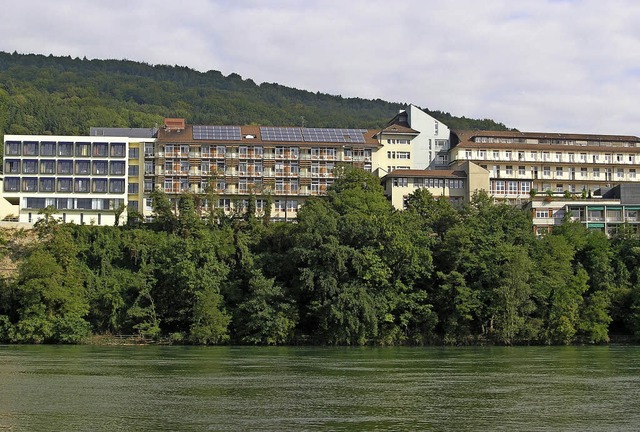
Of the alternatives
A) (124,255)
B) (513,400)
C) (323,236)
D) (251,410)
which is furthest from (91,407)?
(124,255)

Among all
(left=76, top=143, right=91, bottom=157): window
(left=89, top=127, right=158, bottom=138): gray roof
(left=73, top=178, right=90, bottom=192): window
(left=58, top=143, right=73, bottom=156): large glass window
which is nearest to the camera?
(left=73, top=178, right=90, bottom=192): window

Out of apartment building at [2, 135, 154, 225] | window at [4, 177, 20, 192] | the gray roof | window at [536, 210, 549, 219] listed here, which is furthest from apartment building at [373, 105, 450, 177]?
window at [4, 177, 20, 192]

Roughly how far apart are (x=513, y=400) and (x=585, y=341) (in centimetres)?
6280

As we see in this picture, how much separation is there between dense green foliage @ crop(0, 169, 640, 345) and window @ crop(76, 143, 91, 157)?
27482mm

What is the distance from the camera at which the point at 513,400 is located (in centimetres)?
4950

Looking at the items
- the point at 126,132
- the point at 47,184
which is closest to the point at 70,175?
the point at 47,184

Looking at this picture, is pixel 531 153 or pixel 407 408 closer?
pixel 407 408

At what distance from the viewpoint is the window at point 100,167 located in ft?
468

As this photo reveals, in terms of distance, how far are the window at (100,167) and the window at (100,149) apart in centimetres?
129

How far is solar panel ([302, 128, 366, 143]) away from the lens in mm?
151625

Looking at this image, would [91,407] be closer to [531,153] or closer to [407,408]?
[407,408]

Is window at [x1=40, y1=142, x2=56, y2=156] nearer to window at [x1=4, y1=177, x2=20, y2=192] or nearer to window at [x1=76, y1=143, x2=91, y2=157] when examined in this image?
window at [x1=76, y1=143, x2=91, y2=157]

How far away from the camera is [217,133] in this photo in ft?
493

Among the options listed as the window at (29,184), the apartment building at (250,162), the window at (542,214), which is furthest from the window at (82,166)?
the window at (542,214)
